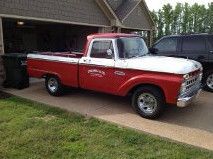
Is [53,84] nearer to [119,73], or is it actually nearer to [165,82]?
[119,73]

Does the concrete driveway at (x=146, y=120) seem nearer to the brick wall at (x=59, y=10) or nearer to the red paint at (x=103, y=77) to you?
the red paint at (x=103, y=77)

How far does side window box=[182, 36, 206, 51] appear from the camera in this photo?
34.7ft

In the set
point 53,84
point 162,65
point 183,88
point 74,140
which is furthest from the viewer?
point 53,84

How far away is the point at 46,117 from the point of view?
303 inches

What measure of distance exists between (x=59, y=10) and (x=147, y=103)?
8.15 m

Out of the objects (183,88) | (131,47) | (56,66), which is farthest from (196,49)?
(56,66)

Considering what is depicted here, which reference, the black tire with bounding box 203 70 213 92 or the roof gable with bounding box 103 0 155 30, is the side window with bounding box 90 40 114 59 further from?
the roof gable with bounding box 103 0 155 30

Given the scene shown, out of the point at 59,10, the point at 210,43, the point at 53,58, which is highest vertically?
the point at 59,10

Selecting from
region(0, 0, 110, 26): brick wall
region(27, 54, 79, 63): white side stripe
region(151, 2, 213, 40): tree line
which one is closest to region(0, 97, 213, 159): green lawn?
region(27, 54, 79, 63): white side stripe

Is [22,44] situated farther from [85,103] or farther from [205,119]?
[205,119]

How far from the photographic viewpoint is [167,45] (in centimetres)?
1137

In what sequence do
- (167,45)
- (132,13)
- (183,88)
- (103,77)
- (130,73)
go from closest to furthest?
(183,88), (130,73), (103,77), (167,45), (132,13)

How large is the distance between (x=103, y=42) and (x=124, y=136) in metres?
3.06

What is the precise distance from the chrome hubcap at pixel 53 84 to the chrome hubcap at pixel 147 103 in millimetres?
3339
